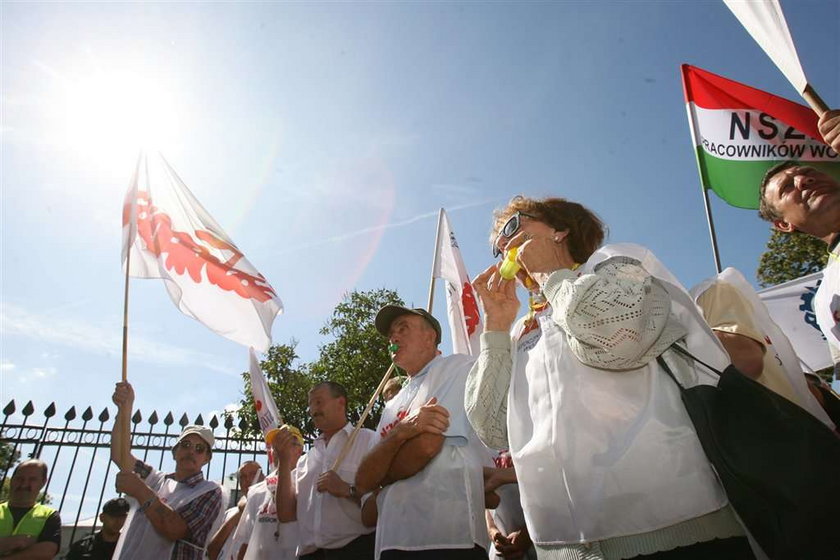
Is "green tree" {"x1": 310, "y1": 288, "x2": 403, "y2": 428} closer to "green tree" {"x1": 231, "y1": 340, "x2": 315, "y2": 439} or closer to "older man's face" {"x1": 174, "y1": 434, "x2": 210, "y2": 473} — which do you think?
"green tree" {"x1": 231, "y1": 340, "x2": 315, "y2": 439}

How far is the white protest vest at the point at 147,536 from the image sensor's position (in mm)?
3932

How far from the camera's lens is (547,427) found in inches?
58.9

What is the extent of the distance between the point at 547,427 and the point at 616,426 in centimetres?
19

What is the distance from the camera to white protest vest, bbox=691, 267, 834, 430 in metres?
2.00

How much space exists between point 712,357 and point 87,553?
5947 millimetres

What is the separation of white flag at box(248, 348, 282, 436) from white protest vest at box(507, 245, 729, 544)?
3953 mm

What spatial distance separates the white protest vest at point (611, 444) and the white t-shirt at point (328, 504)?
81.7 inches

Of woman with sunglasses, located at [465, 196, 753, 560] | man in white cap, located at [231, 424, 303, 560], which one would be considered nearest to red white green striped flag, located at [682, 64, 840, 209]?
woman with sunglasses, located at [465, 196, 753, 560]

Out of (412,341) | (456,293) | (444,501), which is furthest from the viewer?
(456,293)

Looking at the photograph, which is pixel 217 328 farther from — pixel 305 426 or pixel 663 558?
pixel 305 426

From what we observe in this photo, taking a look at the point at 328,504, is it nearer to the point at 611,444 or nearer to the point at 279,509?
the point at 279,509

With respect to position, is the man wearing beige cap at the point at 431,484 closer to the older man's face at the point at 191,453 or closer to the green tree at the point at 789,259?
the older man's face at the point at 191,453

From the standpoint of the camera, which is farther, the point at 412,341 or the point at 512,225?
the point at 412,341

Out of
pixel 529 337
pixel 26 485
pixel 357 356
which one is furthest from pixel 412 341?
pixel 357 356
